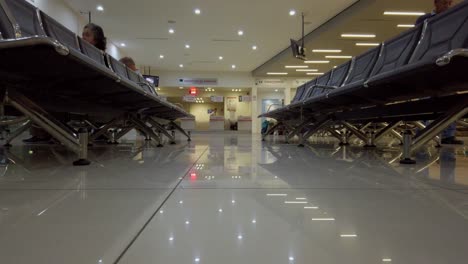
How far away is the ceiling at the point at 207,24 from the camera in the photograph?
6.90m

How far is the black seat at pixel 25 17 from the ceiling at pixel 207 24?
529 cm

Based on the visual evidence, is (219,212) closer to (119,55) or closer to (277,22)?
(277,22)

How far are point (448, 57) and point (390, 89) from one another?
80 cm

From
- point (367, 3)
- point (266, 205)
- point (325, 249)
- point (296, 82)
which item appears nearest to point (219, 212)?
point (266, 205)

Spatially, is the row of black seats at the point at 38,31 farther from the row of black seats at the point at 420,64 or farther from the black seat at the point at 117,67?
the row of black seats at the point at 420,64

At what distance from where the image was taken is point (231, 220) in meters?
0.68

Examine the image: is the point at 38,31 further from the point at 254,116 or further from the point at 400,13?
the point at 254,116

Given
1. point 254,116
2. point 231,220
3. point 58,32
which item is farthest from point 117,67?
point 254,116

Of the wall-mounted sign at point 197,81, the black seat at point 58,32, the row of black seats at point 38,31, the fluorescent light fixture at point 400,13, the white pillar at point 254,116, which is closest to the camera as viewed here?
the row of black seats at point 38,31

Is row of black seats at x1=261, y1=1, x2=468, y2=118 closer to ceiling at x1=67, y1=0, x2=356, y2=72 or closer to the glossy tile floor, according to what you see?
the glossy tile floor

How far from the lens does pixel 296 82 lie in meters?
15.5

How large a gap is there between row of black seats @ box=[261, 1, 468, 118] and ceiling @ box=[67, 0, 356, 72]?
15.7ft

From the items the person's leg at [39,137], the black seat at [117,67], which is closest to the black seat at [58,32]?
the black seat at [117,67]

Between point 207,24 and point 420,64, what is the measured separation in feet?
24.6
